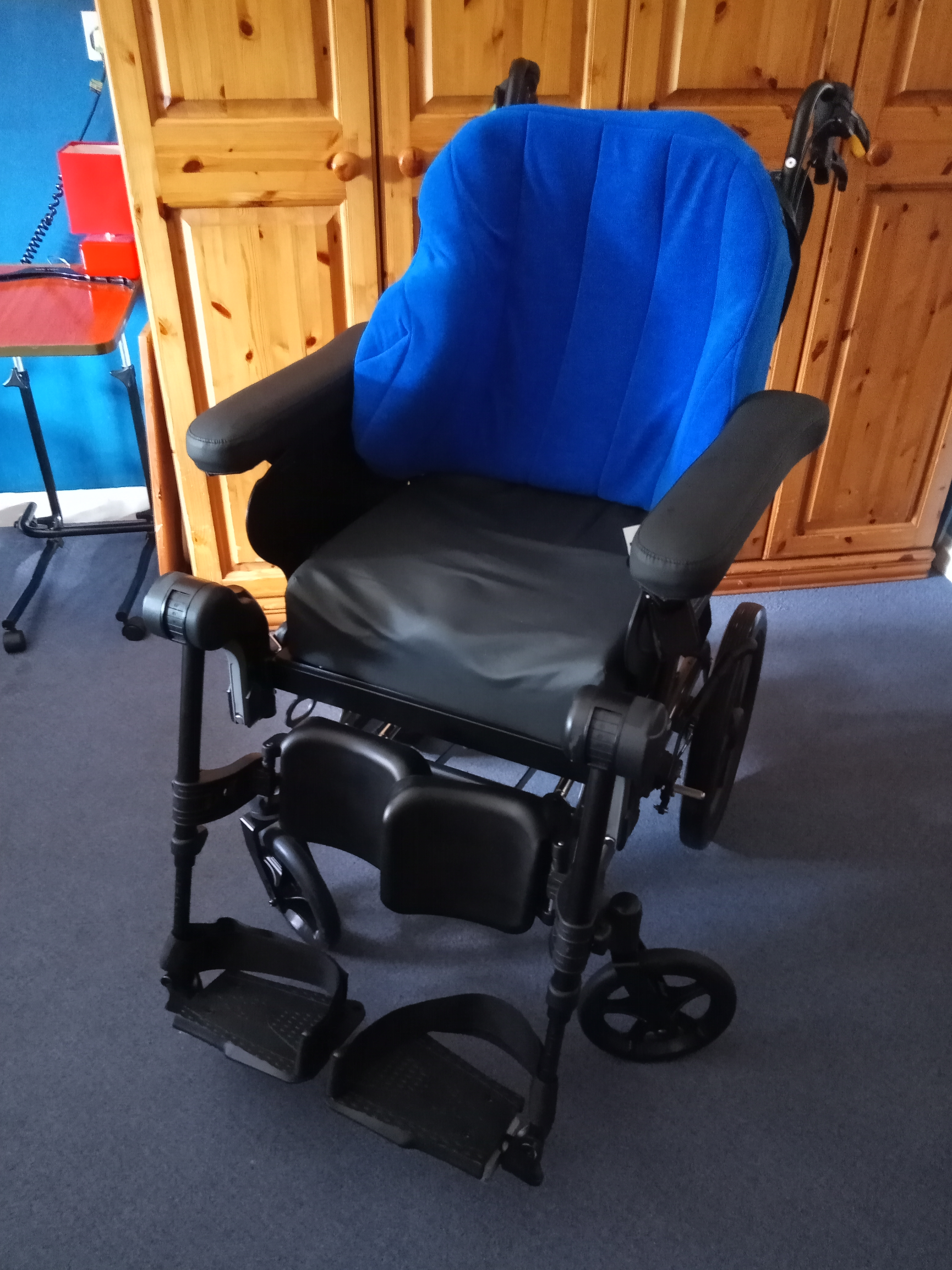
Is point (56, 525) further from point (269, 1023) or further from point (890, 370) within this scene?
point (890, 370)

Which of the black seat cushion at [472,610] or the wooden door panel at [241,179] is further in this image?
the wooden door panel at [241,179]

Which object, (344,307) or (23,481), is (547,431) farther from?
(23,481)

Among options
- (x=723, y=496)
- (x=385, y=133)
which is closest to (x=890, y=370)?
(x=385, y=133)

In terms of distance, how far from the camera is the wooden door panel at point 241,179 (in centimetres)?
149

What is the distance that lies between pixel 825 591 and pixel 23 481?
2001mm

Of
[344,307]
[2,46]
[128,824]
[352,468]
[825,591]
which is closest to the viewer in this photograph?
[352,468]

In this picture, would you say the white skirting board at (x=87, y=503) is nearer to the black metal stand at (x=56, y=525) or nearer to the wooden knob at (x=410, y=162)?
the black metal stand at (x=56, y=525)

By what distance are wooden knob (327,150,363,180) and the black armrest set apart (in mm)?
870

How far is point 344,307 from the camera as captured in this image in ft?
5.75

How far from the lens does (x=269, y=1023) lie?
3.83ft

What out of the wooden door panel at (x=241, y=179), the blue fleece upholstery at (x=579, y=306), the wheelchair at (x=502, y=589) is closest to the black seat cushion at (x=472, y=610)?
the wheelchair at (x=502, y=589)

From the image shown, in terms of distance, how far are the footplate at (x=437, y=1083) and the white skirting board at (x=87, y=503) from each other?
Result: 65.5 inches

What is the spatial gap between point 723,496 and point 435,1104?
2.48 feet

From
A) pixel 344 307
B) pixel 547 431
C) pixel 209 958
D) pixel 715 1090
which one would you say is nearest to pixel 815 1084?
pixel 715 1090
